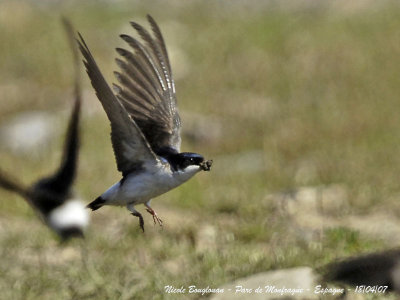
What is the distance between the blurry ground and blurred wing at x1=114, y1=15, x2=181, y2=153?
2.84ft

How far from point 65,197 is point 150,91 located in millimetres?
1165

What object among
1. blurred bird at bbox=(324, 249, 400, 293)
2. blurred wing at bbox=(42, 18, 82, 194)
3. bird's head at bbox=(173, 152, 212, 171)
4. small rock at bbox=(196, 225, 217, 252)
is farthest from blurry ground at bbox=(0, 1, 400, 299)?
bird's head at bbox=(173, 152, 212, 171)

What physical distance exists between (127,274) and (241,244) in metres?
1.04

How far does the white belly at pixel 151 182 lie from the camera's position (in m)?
4.51

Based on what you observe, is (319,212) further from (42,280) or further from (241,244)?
(42,280)

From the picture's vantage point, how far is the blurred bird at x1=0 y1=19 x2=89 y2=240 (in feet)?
19.1

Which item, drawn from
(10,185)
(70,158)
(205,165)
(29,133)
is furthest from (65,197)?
(29,133)

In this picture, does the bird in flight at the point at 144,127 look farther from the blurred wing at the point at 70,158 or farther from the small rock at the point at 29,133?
the small rock at the point at 29,133

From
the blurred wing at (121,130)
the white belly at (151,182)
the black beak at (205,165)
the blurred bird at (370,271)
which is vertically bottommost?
the blurred bird at (370,271)

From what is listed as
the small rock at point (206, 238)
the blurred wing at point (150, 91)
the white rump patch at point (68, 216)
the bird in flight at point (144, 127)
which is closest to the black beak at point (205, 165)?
the bird in flight at point (144, 127)

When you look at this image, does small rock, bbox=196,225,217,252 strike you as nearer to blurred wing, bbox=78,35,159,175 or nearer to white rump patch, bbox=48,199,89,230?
white rump patch, bbox=48,199,89,230

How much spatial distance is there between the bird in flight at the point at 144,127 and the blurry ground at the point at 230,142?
0.70 m

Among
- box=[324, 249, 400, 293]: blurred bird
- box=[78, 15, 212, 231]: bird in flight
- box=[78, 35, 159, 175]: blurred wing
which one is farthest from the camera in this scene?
box=[324, 249, 400, 293]: blurred bird

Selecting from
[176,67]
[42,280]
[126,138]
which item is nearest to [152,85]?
[126,138]
